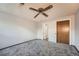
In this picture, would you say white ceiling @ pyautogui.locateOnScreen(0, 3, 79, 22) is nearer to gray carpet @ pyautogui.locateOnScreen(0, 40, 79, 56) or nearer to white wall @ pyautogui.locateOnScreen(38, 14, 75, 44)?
white wall @ pyautogui.locateOnScreen(38, 14, 75, 44)

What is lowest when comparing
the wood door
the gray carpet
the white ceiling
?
the gray carpet

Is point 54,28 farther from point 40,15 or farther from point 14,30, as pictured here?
point 14,30

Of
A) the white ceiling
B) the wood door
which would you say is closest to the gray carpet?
the wood door

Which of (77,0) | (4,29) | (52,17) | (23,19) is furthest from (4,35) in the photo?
(77,0)

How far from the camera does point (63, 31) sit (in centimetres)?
164

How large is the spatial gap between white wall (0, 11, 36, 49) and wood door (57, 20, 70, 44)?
49 cm

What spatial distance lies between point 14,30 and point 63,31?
92cm

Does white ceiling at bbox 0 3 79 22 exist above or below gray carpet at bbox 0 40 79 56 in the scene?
above

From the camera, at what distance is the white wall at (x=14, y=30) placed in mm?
1450

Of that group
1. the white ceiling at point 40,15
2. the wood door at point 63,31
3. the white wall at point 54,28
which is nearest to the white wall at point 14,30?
the white ceiling at point 40,15

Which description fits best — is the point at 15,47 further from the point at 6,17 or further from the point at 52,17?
the point at 52,17

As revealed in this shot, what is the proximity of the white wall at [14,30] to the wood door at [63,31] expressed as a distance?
486 millimetres

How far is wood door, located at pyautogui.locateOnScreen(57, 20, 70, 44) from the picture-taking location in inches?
63.1

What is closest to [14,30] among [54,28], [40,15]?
[40,15]
